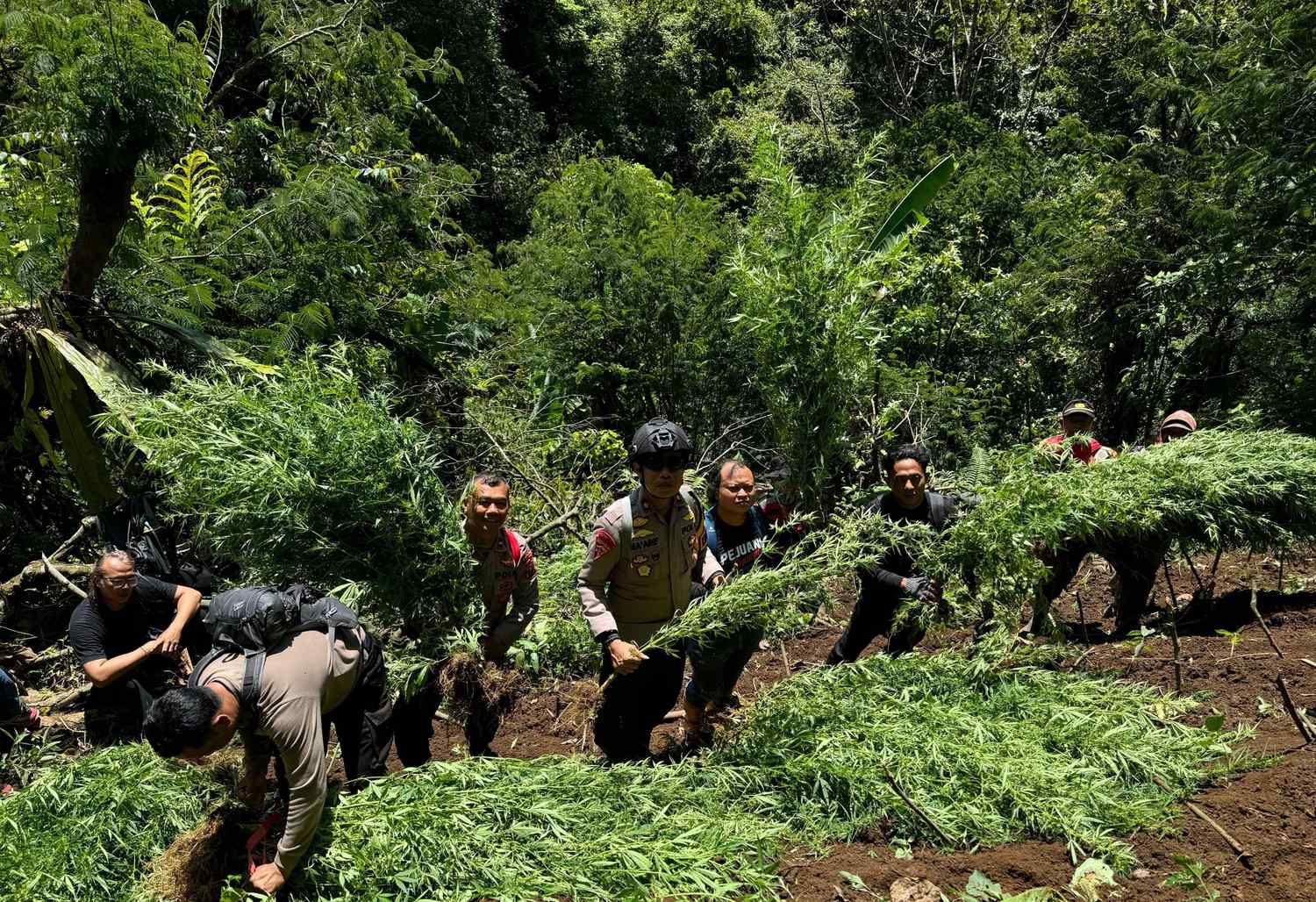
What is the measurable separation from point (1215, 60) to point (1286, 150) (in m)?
1.50

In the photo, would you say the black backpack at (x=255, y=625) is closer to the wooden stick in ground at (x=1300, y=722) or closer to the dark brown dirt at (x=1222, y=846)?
the dark brown dirt at (x=1222, y=846)

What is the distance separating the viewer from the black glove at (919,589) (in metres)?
4.60

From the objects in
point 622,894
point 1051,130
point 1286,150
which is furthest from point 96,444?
point 1051,130

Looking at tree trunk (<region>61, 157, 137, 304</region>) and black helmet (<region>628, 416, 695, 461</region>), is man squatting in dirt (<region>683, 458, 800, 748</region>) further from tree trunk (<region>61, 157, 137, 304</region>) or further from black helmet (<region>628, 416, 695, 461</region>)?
tree trunk (<region>61, 157, 137, 304</region>)

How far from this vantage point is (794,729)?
4.02m

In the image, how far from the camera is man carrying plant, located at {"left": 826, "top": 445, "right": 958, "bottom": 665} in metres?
4.61

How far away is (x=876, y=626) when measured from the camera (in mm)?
4926

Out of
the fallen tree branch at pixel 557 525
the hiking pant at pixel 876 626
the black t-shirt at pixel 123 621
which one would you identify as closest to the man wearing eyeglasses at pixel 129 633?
the black t-shirt at pixel 123 621

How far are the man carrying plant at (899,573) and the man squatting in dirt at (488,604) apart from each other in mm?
1754

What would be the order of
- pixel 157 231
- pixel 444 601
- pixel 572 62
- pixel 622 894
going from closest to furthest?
1. pixel 622 894
2. pixel 444 601
3. pixel 157 231
4. pixel 572 62

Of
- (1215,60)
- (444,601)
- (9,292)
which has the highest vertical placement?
(1215,60)

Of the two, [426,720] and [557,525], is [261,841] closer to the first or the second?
[426,720]

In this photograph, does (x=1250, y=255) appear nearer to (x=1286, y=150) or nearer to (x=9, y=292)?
(x=1286, y=150)

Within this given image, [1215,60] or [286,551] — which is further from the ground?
[1215,60]
